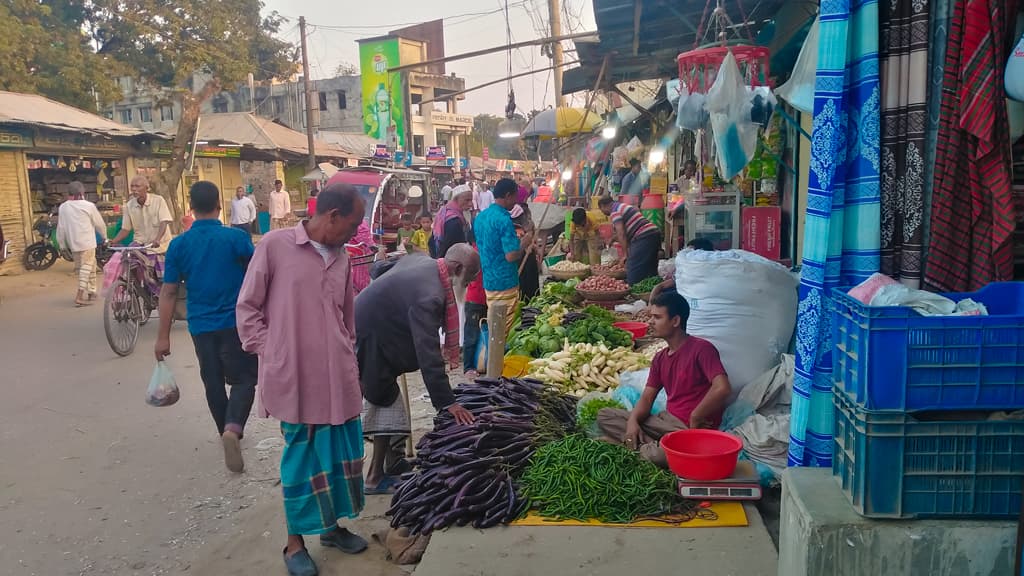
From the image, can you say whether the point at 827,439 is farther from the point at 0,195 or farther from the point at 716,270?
the point at 0,195

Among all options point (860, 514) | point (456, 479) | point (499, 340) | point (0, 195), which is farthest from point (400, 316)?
point (0, 195)

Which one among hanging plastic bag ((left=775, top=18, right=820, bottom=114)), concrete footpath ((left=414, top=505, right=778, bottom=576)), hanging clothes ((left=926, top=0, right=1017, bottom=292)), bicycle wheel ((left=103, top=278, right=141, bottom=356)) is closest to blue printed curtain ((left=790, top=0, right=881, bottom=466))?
hanging clothes ((left=926, top=0, right=1017, bottom=292))

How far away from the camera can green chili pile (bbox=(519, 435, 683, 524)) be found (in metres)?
3.46

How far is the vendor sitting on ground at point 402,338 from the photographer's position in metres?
4.19

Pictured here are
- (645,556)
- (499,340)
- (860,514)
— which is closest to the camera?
(860,514)

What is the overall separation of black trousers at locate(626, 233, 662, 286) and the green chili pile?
197 inches

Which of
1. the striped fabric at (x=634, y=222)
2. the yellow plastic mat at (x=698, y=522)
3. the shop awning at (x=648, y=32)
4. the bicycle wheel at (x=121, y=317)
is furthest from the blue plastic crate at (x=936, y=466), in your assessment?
the bicycle wheel at (x=121, y=317)

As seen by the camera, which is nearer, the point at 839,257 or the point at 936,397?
the point at 936,397

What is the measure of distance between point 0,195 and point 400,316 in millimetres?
14841

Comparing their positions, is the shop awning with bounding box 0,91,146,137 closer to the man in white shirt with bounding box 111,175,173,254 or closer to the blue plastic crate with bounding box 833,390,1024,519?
the man in white shirt with bounding box 111,175,173,254

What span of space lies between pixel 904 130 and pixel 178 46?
21510mm

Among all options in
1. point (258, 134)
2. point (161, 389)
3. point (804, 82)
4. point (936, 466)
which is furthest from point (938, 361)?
point (258, 134)

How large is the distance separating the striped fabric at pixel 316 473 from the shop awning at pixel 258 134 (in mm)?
20745

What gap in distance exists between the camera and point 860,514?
2.27 meters
